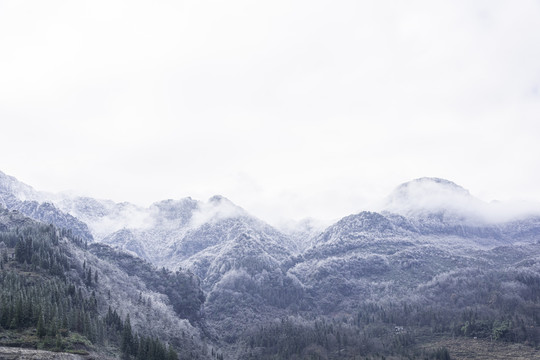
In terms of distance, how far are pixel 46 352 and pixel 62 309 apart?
150 feet

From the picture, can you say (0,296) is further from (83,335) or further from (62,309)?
(83,335)

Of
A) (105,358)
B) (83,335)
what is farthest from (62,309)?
(105,358)

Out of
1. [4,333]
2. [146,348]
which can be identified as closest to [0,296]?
[4,333]

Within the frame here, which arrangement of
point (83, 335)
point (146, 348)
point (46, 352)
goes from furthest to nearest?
point (146, 348) → point (83, 335) → point (46, 352)

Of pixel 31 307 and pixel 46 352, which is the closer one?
pixel 46 352

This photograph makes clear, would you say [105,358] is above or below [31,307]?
below

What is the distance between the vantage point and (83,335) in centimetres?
18425

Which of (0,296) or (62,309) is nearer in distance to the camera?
(0,296)

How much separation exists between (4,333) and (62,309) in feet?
120

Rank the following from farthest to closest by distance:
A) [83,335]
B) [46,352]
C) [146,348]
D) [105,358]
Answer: [146,348] → [83,335] → [105,358] → [46,352]

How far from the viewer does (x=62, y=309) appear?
191 m

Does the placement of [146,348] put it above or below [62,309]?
below

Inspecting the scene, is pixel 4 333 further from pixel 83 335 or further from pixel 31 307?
pixel 83 335

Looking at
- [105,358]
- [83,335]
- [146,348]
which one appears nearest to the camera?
[105,358]
